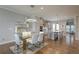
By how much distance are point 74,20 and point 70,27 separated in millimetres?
177

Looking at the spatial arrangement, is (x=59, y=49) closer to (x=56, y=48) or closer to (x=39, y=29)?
(x=56, y=48)

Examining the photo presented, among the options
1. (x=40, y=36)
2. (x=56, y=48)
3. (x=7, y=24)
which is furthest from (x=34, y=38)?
(x=7, y=24)

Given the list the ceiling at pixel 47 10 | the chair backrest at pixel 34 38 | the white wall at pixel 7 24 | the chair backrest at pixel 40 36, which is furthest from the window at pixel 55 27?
the white wall at pixel 7 24

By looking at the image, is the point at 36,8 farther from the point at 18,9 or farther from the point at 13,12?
the point at 13,12

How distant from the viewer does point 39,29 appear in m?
1.89

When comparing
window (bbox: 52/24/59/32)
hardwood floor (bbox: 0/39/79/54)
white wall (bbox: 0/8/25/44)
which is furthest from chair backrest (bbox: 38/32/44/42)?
white wall (bbox: 0/8/25/44)

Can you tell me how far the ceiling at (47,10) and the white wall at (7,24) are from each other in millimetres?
103

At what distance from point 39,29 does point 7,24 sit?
68 cm

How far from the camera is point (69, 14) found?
5.95ft

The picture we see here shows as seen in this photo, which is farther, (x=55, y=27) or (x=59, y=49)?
(x=55, y=27)

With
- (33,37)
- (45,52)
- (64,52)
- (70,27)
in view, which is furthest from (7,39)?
(70,27)

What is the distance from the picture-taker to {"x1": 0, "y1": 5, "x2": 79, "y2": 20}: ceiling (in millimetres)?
1665

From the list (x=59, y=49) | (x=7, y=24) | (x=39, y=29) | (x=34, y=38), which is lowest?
(x=59, y=49)

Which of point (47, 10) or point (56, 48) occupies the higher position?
point (47, 10)
